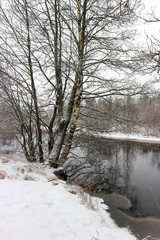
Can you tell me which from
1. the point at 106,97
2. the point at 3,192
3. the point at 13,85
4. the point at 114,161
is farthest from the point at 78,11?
the point at 114,161

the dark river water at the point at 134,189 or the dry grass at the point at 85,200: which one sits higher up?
the dry grass at the point at 85,200

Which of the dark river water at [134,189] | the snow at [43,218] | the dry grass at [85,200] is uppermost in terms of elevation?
the snow at [43,218]

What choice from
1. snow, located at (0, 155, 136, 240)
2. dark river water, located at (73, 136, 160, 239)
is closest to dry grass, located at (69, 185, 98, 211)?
snow, located at (0, 155, 136, 240)

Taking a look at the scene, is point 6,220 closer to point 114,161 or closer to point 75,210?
point 75,210

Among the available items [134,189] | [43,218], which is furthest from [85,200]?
[134,189]

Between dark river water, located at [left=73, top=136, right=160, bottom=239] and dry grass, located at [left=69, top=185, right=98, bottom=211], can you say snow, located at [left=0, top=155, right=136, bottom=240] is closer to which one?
dry grass, located at [left=69, top=185, right=98, bottom=211]

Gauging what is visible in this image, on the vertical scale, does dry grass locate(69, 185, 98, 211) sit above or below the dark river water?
above

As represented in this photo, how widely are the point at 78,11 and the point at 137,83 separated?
11.9 feet

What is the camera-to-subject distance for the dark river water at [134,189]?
432 centimetres

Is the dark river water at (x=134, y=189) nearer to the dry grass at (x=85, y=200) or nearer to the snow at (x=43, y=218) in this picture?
the dry grass at (x=85, y=200)

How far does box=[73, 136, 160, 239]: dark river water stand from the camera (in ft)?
14.2

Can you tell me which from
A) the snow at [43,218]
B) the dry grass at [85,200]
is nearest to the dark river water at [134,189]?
the dry grass at [85,200]

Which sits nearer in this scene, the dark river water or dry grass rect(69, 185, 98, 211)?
dry grass rect(69, 185, 98, 211)

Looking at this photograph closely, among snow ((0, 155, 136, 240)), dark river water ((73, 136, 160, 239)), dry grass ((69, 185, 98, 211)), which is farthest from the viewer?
dark river water ((73, 136, 160, 239))
